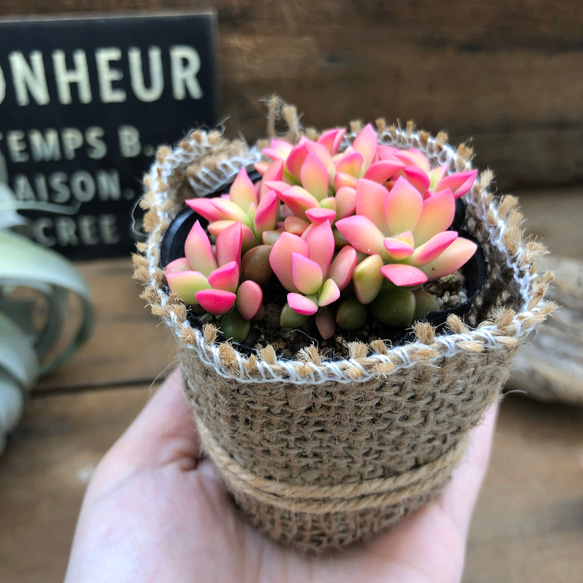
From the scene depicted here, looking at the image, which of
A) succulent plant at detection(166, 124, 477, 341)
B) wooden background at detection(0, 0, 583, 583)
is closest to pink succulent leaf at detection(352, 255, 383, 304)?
succulent plant at detection(166, 124, 477, 341)

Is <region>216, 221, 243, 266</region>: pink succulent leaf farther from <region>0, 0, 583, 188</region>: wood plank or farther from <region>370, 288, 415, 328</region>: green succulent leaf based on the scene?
<region>0, 0, 583, 188</region>: wood plank

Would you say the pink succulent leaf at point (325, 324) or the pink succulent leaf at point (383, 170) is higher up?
the pink succulent leaf at point (383, 170)

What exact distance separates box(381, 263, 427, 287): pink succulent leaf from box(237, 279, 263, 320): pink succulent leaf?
7 centimetres

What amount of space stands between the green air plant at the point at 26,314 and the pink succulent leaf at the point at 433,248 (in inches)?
15.3

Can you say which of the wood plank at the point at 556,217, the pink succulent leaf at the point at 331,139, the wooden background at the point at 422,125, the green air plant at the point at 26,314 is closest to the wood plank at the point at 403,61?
the wooden background at the point at 422,125

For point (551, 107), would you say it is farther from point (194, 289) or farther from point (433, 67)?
point (194, 289)

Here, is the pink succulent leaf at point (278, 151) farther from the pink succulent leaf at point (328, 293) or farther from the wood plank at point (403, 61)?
the wood plank at point (403, 61)

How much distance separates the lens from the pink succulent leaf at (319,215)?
0.30 meters

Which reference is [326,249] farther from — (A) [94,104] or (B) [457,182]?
(A) [94,104]

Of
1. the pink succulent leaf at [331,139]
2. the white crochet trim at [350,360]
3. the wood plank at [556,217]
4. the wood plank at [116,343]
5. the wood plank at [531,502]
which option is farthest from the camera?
the wood plank at [556,217]

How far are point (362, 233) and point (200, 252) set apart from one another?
0.09 metres

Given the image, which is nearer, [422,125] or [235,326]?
[235,326]

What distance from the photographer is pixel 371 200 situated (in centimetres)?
30

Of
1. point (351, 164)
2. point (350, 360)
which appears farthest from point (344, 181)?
point (350, 360)
